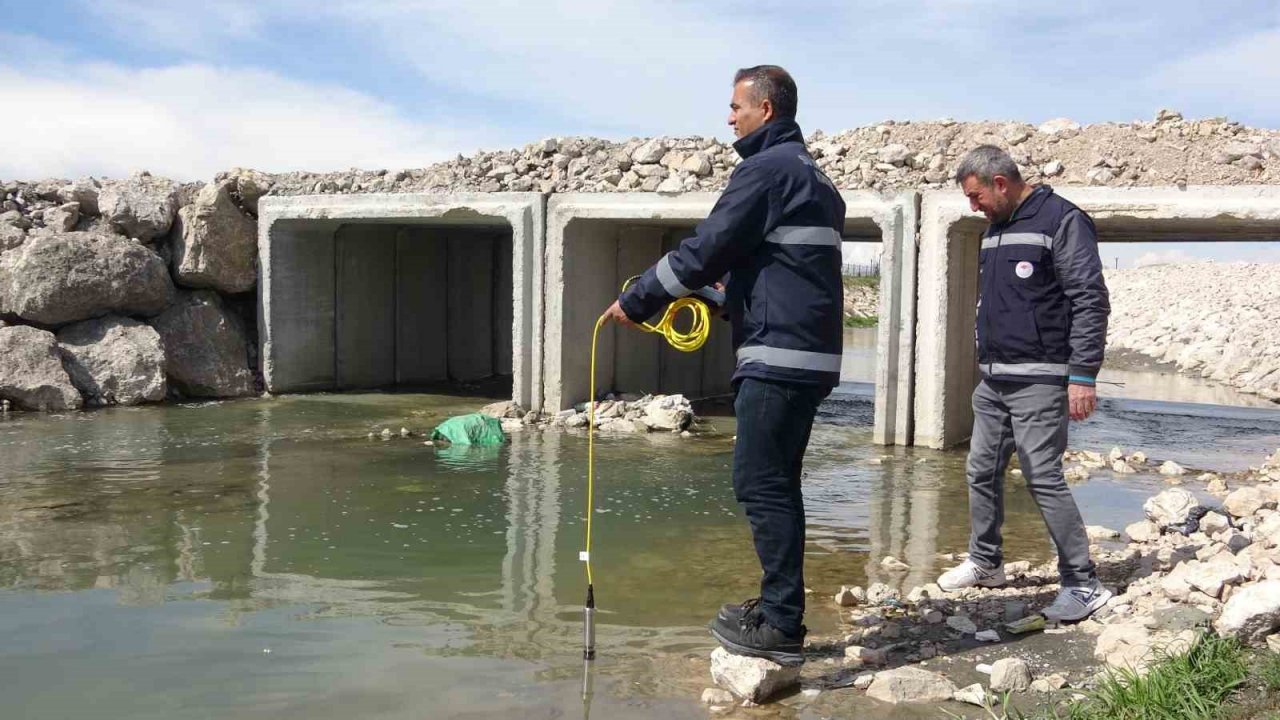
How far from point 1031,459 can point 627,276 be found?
9.29m

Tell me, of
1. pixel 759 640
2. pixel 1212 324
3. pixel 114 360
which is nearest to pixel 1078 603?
Result: pixel 759 640

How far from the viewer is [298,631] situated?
4.89 metres

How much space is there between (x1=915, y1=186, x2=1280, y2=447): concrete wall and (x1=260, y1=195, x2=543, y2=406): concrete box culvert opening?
438 cm

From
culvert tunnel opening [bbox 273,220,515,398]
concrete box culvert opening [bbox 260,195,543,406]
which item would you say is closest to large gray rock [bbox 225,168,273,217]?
→ concrete box culvert opening [bbox 260,195,543,406]

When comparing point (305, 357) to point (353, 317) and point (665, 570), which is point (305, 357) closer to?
point (353, 317)

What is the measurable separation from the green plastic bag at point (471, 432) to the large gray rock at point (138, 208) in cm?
594

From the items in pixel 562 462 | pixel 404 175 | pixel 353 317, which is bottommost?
pixel 562 462

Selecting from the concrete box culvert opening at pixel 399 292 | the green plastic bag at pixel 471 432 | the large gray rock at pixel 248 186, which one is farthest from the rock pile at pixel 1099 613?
the large gray rock at pixel 248 186

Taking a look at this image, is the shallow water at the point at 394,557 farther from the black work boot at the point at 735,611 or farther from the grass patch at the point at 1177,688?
the grass patch at the point at 1177,688

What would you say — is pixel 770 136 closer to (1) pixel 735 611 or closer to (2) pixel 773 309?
(2) pixel 773 309

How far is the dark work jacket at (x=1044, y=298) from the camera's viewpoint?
4680 millimetres

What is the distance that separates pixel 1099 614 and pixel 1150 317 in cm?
3364

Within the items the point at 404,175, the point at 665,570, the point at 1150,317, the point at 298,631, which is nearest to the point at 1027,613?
the point at 665,570

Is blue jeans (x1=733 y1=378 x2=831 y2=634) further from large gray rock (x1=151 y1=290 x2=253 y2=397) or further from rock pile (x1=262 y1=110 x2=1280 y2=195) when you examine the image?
large gray rock (x1=151 y1=290 x2=253 y2=397)
